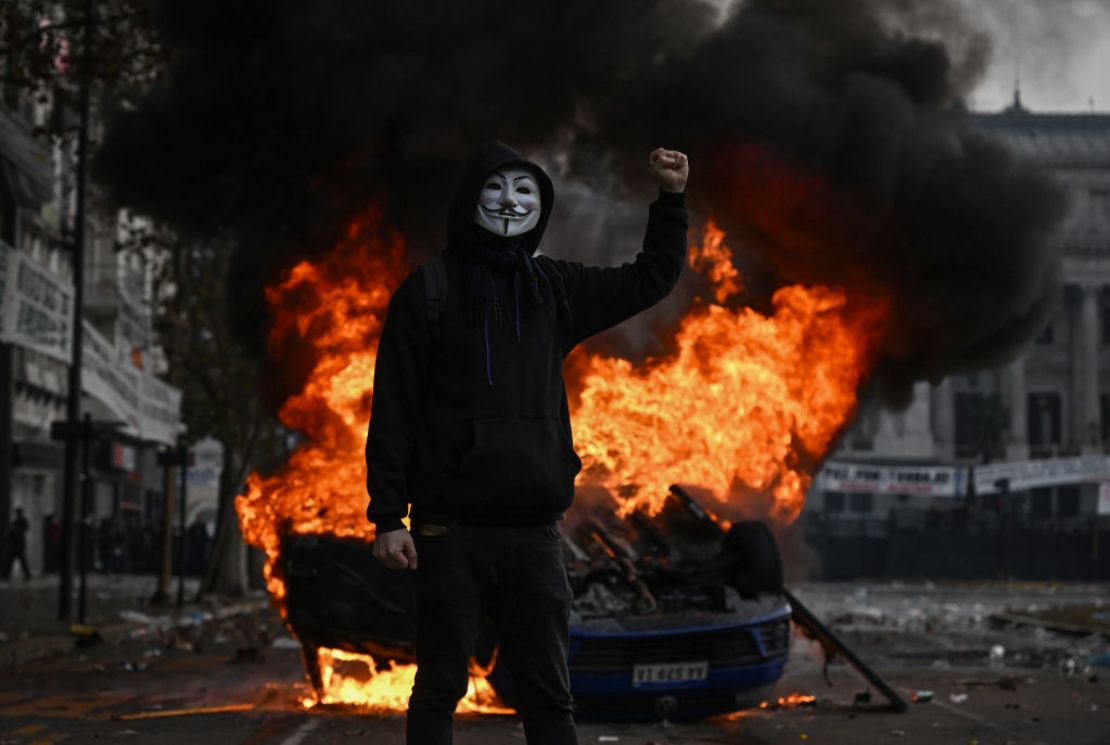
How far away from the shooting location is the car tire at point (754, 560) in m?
9.38

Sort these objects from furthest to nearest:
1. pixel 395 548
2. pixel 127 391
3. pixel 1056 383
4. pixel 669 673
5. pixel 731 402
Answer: pixel 1056 383, pixel 127 391, pixel 731 402, pixel 669 673, pixel 395 548

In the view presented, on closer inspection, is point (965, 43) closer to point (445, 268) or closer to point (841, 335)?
point (841, 335)

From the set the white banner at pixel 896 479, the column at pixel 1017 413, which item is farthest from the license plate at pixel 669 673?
the column at pixel 1017 413

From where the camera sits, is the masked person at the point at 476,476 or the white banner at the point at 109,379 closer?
the masked person at the point at 476,476

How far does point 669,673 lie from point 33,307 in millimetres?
11712

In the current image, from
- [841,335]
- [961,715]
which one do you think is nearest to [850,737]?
[961,715]

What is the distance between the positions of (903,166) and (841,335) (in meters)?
1.53

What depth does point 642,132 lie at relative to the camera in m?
13.1

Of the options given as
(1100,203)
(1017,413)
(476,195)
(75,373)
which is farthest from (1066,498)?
(476,195)

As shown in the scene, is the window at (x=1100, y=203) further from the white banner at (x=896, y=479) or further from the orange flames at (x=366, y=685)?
the orange flames at (x=366, y=685)

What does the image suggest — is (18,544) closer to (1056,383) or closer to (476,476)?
(476,476)

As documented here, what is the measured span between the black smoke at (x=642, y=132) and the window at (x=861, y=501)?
62.9 metres

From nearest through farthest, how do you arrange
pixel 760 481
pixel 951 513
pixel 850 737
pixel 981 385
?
pixel 850 737 < pixel 760 481 < pixel 951 513 < pixel 981 385

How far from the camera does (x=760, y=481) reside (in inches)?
451
